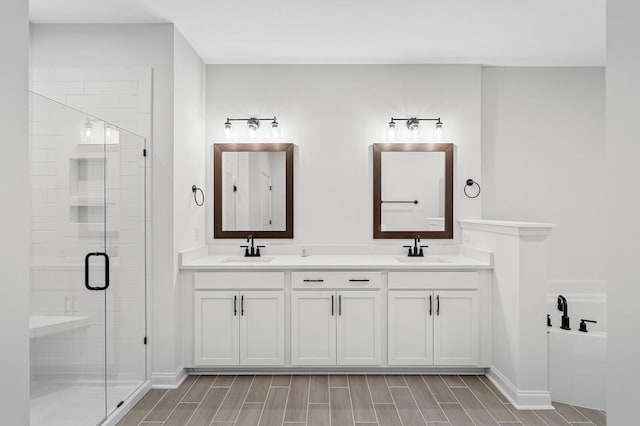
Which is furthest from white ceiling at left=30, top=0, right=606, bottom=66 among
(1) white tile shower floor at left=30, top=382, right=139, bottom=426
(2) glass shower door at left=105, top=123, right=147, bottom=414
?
(1) white tile shower floor at left=30, top=382, right=139, bottom=426

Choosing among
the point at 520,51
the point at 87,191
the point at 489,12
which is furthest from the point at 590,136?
the point at 87,191

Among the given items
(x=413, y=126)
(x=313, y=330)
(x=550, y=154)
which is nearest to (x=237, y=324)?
(x=313, y=330)

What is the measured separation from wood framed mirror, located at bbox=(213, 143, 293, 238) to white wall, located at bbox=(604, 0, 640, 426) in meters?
3.20

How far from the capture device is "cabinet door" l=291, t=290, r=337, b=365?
332 cm

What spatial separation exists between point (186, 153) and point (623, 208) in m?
3.18

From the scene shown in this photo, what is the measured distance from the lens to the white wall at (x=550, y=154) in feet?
13.1

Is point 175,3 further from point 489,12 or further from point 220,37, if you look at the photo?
point 489,12

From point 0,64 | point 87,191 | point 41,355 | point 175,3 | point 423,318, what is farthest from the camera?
point 423,318

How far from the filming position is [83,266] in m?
2.33

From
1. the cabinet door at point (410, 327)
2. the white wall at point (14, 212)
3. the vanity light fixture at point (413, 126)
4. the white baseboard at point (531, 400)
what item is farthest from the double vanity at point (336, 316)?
the white wall at point (14, 212)

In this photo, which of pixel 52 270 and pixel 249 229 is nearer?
pixel 52 270

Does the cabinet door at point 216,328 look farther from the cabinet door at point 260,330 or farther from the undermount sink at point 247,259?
the undermount sink at point 247,259

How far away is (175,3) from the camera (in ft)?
9.25

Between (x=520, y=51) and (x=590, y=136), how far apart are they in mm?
1152
